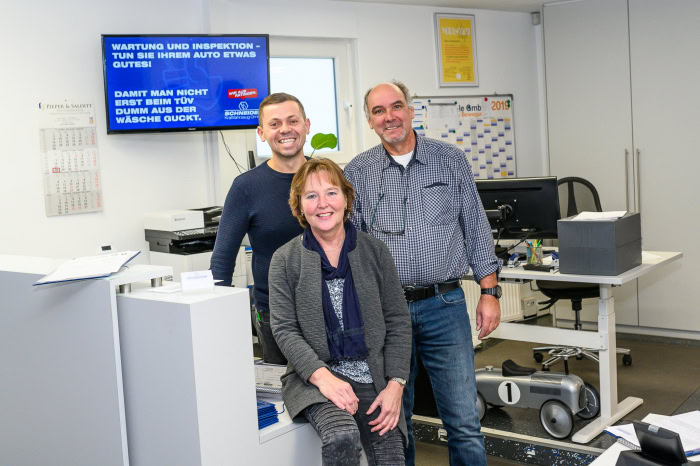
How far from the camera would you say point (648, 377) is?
180 inches

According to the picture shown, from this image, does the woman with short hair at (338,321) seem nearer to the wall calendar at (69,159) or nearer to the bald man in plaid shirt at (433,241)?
the bald man in plaid shirt at (433,241)

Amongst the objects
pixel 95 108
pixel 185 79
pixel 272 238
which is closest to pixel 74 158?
pixel 95 108

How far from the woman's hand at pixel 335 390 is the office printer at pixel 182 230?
232 cm

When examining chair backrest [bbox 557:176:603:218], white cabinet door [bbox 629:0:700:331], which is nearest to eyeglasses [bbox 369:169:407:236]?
chair backrest [bbox 557:176:603:218]

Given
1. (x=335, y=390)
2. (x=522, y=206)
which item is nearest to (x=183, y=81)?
(x=522, y=206)

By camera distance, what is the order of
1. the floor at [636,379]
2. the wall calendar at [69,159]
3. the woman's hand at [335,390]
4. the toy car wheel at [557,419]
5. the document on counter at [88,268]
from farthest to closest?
1. the wall calendar at [69,159]
2. the floor at [636,379]
3. the toy car wheel at [557,419]
4. the woman's hand at [335,390]
5. the document on counter at [88,268]

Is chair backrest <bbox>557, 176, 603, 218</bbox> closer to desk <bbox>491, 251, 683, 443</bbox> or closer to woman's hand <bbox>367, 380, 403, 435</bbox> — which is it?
desk <bbox>491, 251, 683, 443</bbox>

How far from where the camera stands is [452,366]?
2520 mm

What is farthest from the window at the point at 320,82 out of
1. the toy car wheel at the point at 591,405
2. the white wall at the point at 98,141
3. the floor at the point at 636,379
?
the toy car wheel at the point at 591,405

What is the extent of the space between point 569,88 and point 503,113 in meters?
0.55

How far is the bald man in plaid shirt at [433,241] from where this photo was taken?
8.30 ft

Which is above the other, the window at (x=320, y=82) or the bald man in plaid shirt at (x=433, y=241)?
the window at (x=320, y=82)

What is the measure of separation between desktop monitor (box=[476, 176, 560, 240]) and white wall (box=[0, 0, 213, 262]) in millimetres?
1873

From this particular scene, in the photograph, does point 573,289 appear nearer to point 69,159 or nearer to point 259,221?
point 259,221
